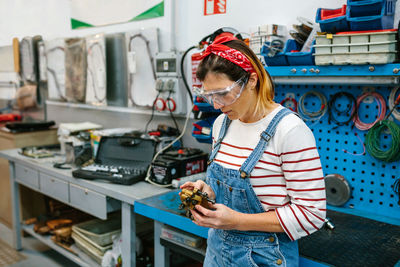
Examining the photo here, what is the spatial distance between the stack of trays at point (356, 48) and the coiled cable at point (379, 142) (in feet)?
1.06

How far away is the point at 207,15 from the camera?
2514mm

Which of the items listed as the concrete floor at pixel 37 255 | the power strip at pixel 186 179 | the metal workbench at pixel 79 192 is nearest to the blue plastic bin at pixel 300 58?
the power strip at pixel 186 179

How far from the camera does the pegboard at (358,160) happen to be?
1734 millimetres

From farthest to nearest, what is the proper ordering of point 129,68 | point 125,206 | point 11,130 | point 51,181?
point 11,130, point 129,68, point 51,181, point 125,206

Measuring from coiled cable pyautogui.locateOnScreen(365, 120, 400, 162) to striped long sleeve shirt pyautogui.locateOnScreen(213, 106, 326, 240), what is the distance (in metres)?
0.73

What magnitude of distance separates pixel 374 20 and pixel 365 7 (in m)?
0.06

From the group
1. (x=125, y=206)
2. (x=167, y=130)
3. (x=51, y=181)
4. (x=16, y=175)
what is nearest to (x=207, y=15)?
(x=167, y=130)

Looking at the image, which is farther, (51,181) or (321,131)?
(51,181)

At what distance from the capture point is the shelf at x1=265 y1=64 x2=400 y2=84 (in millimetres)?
1494

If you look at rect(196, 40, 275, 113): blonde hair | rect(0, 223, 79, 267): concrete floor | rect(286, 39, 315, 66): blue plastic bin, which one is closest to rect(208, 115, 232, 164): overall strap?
rect(196, 40, 275, 113): blonde hair

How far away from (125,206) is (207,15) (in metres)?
1.37

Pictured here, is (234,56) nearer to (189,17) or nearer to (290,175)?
(290,175)

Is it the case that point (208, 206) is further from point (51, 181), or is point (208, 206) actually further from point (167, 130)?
point (51, 181)

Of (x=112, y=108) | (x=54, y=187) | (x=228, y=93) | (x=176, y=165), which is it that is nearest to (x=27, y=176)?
(x=54, y=187)
